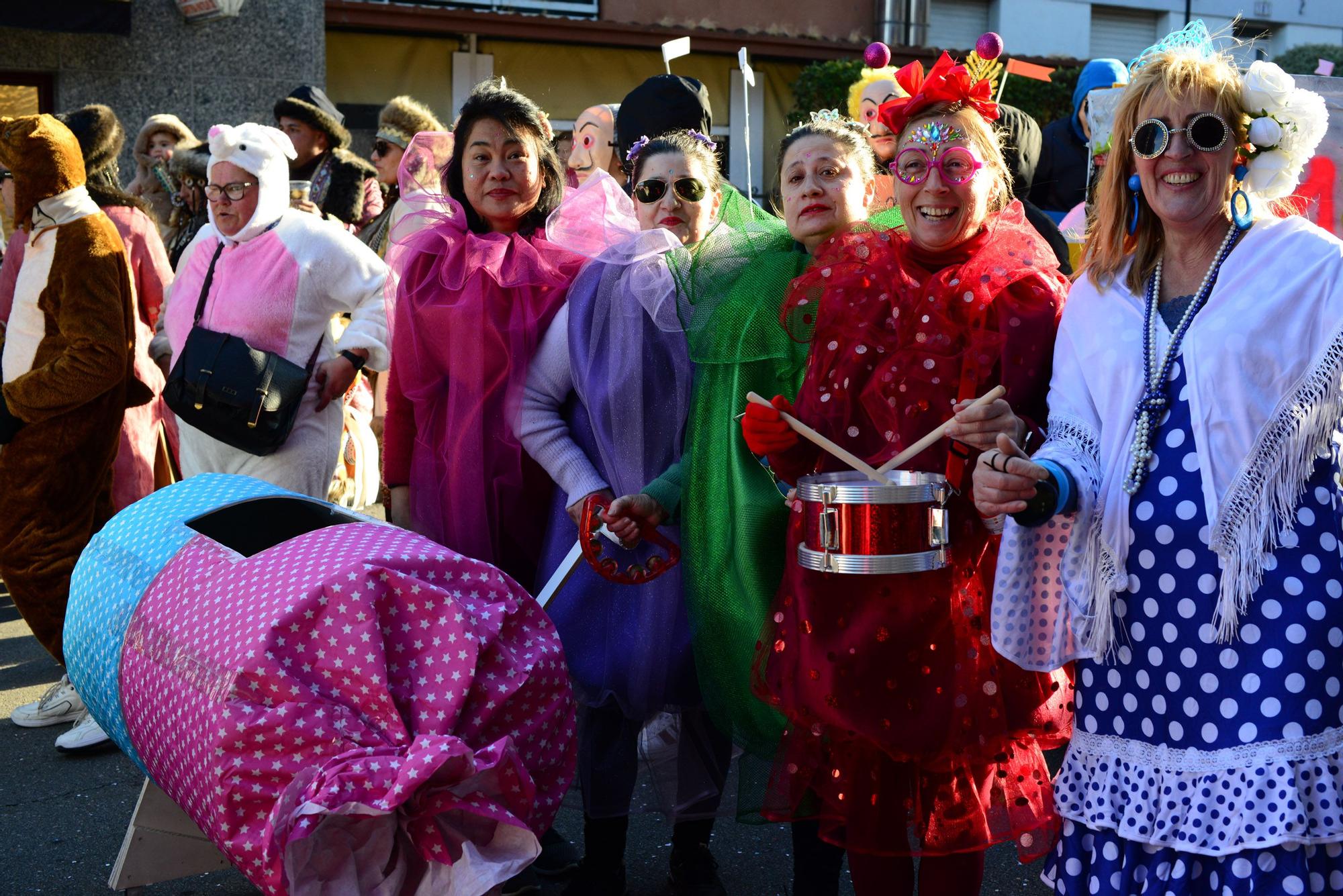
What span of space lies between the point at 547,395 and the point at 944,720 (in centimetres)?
131

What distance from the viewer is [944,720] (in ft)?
8.62

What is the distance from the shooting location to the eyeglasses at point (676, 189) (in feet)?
11.1

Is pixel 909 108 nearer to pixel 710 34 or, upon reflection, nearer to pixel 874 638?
pixel 874 638

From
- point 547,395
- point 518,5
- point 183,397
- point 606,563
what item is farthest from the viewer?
point 518,5

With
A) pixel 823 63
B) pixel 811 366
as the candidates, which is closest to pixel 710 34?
pixel 823 63

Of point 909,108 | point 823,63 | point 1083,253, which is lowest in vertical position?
point 1083,253

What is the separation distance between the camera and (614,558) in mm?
3182

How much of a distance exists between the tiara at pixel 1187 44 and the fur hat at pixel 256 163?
8.96ft

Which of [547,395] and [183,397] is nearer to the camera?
[547,395]

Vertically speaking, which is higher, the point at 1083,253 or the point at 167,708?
the point at 1083,253

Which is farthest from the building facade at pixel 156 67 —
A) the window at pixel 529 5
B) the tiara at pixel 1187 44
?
the tiara at pixel 1187 44

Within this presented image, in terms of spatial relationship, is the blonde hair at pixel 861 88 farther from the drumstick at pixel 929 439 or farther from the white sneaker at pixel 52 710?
the white sneaker at pixel 52 710

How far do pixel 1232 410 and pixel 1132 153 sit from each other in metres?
0.54

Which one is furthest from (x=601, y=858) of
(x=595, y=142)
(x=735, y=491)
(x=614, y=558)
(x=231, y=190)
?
(x=595, y=142)
